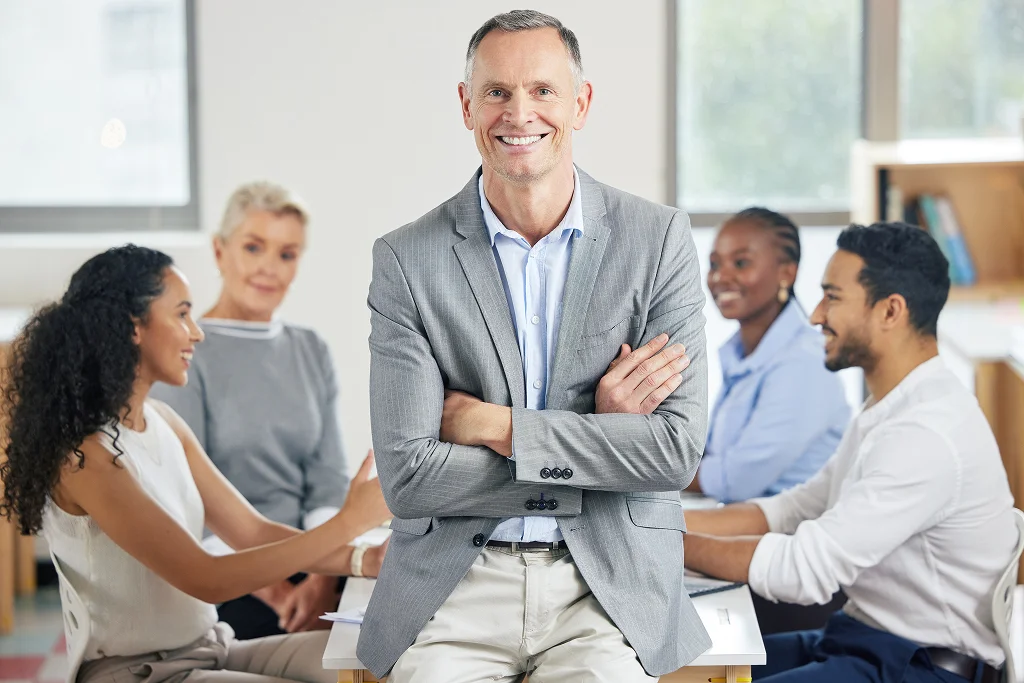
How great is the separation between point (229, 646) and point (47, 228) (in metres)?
3.19

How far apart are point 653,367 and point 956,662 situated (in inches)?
36.0

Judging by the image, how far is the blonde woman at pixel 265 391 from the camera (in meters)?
3.34

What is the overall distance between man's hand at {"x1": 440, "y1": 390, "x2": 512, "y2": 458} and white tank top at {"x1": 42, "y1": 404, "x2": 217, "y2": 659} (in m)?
0.62

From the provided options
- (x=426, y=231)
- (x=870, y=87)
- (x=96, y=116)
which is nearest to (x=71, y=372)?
(x=426, y=231)

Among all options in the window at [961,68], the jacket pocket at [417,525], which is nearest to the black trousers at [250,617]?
the jacket pocket at [417,525]

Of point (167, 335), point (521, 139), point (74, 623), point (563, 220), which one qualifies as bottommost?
point (74, 623)

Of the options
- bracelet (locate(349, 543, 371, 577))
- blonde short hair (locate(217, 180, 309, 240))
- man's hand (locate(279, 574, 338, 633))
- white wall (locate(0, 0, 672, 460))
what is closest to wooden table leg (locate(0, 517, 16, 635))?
white wall (locate(0, 0, 672, 460))

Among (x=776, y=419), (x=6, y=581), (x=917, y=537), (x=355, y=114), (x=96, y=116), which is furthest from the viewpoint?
(x=96, y=116)

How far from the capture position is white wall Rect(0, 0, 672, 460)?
15.9ft

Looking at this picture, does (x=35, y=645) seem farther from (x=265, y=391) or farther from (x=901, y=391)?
(x=901, y=391)

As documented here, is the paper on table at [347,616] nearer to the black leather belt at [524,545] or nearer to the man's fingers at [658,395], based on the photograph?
the black leather belt at [524,545]

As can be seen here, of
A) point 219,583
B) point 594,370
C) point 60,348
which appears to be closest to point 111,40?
point 60,348

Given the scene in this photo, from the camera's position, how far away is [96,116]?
518 centimetres

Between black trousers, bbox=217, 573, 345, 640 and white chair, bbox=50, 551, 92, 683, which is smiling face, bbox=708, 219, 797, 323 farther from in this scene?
white chair, bbox=50, 551, 92, 683
